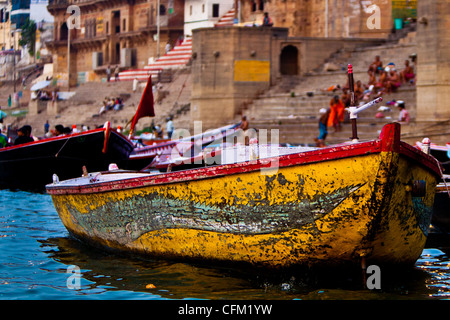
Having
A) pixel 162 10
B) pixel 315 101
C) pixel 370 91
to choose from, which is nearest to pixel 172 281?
pixel 370 91

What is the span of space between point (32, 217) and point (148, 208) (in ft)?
17.9

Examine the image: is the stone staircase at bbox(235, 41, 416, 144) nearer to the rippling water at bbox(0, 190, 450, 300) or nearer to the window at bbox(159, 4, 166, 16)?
the rippling water at bbox(0, 190, 450, 300)

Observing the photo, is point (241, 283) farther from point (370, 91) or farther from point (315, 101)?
point (315, 101)

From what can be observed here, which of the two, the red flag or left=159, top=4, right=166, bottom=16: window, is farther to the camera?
left=159, top=4, right=166, bottom=16: window

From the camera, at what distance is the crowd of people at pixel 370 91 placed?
20812 mm

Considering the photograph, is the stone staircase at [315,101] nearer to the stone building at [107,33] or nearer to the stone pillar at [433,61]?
the stone pillar at [433,61]

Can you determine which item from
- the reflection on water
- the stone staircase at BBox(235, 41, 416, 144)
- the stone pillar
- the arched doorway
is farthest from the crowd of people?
the reflection on water

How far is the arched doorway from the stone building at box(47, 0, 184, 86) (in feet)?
80.0

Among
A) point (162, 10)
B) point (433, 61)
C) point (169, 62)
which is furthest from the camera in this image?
point (162, 10)

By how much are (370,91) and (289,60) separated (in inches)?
282

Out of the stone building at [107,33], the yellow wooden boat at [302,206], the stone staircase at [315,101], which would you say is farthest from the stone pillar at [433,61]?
the stone building at [107,33]

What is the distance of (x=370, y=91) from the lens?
76.8 feet

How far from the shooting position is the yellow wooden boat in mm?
6898
